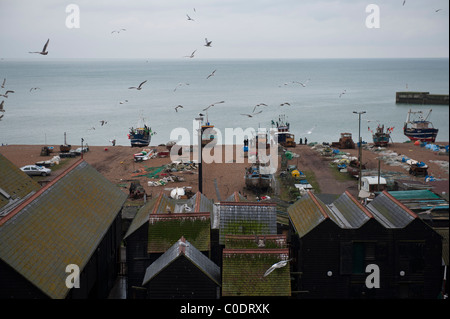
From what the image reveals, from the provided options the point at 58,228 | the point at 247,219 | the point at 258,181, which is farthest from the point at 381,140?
the point at 58,228

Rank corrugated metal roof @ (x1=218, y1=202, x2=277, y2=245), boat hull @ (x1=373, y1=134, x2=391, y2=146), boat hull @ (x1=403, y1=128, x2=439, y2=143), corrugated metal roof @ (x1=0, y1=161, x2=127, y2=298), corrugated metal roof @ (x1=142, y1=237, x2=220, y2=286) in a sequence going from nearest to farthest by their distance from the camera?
corrugated metal roof @ (x1=0, y1=161, x2=127, y2=298) → corrugated metal roof @ (x1=142, y1=237, x2=220, y2=286) → corrugated metal roof @ (x1=218, y1=202, x2=277, y2=245) → boat hull @ (x1=373, y1=134, x2=391, y2=146) → boat hull @ (x1=403, y1=128, x2=439, y2=143)

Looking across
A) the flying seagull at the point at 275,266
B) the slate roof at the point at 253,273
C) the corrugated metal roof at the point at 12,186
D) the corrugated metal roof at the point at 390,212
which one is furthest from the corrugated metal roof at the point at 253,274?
the corrugated metal roof at the point at 12,186

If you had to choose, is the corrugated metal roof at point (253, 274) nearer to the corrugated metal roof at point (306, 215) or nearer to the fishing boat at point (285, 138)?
the corrugated metal roof at point (306, 215)

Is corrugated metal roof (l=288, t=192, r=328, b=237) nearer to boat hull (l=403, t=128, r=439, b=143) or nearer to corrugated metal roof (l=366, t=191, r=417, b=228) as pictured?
corrugated metal roof (l=366, t=191, r=417, b=228)

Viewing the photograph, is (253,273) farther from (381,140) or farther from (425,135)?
(425,135)

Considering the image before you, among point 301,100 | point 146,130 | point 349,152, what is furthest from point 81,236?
point 301,100

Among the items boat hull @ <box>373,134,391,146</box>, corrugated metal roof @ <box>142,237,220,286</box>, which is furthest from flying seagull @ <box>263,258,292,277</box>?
boat hull @ <box>373,134,391,146</box>
